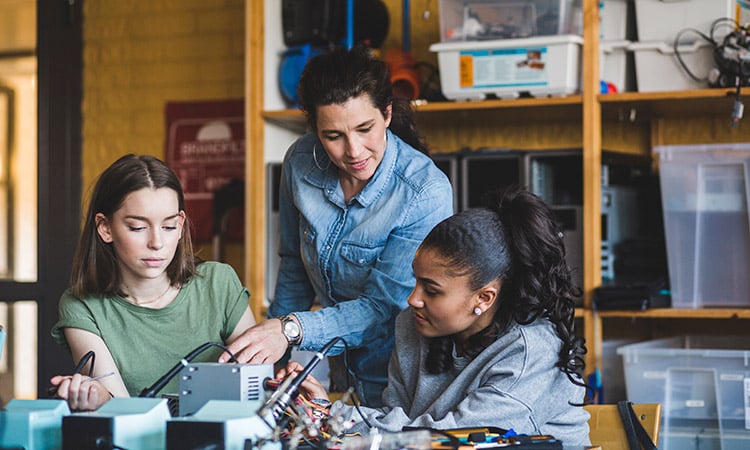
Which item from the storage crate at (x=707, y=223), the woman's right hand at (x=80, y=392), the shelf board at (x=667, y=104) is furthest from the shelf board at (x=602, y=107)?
the woman's right hand at (x=80, y=392)

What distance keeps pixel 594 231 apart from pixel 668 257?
24cm

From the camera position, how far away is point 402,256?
2.01 metres

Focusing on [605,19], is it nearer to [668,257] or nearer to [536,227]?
[668,257]

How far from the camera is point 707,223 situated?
296 cm

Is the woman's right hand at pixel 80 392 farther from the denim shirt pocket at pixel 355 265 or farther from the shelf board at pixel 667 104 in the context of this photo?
the shelf board at pixel 667 104

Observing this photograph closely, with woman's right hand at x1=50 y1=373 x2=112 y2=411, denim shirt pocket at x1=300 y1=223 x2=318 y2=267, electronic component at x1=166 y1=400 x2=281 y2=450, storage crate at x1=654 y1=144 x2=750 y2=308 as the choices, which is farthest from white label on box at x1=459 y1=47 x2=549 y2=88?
electronic component at x1=166 y1=400 x2=281 y2=450

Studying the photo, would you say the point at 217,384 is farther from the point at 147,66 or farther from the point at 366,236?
the point at 147,66

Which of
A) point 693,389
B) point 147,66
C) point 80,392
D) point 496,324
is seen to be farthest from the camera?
point 147,66

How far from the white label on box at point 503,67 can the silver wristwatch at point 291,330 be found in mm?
1489

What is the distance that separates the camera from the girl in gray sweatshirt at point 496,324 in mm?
1644

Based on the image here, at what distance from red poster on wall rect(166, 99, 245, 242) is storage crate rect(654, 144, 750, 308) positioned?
5.72 ft

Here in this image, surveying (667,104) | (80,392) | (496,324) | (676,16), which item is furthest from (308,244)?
(676,16)

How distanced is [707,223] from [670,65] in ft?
1.68

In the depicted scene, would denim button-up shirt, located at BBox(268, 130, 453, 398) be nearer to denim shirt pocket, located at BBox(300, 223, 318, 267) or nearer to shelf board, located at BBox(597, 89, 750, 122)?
denim shirt pocket, located at BBox(300, 223, 318, 267)
